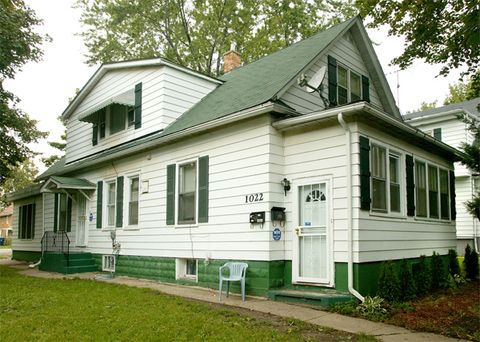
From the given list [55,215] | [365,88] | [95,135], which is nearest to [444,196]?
[365,88]

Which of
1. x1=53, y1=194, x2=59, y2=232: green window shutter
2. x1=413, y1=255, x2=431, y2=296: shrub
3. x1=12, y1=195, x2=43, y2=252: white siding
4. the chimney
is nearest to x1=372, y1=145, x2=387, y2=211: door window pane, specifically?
x1=413, y1=255, x2=431, y2=296: shrub

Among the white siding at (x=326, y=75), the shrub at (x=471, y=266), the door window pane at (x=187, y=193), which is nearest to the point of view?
the white siding at (x=326, y=75)

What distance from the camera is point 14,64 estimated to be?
47.9ft

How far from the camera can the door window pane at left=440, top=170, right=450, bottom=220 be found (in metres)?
11.3

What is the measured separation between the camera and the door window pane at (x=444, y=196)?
1129 cm

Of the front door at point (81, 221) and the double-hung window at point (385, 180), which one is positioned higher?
the double-hung window at point (385, 180)

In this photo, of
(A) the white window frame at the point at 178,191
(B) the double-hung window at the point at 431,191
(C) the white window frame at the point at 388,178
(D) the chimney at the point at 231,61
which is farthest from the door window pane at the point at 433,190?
(D) the chimney at the point at 231,61

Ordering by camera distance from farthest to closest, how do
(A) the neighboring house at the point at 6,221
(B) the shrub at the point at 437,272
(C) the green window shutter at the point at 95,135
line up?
1. (A) the neighboring house at the point at 6,221
2. (C) the green window shutter at the point at 95,135
3. (B) the shrub at the point at 437,272

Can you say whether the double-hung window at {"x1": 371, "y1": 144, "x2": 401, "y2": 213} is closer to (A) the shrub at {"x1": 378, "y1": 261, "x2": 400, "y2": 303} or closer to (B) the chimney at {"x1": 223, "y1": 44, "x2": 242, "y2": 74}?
(A) the shrub at {"x1": 378, "y1": 261, "x2": 400, "y2": 303}

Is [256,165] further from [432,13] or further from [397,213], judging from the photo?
[432,13]

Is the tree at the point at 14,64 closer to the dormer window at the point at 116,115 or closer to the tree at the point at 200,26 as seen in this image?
the dormer window at the point at 116,115

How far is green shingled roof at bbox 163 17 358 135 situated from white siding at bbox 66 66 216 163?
10.8 inches

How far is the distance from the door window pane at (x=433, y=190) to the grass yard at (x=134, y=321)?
5.83 metres

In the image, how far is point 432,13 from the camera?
1001cm
